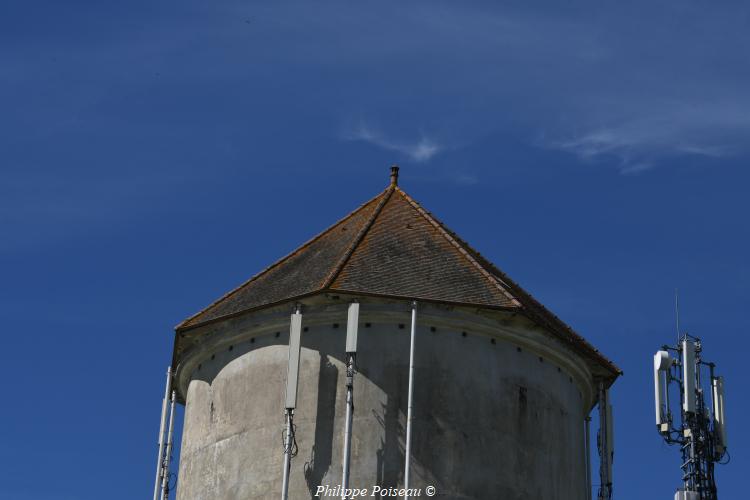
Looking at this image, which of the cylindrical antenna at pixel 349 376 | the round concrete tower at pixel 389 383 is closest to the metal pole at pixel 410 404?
the round concrete tower at pixel 389 383

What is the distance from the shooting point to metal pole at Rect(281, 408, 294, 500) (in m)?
30.5

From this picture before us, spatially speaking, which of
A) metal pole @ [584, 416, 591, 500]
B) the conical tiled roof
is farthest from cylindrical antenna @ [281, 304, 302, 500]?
metal pole @ [584, 416, 591, 500]

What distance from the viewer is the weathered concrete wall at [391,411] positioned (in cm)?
3109

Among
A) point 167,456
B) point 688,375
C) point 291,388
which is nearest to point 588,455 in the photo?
point 688,375

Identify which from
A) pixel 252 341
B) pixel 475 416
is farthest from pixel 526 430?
pixel 252 341

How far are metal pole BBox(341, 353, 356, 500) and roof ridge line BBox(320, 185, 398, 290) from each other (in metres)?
1.87

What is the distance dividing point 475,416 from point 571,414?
Result: 331 cm

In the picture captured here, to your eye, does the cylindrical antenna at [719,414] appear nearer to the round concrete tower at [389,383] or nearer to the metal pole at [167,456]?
the round concrete tower at [389,383]

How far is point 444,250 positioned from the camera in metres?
34.7

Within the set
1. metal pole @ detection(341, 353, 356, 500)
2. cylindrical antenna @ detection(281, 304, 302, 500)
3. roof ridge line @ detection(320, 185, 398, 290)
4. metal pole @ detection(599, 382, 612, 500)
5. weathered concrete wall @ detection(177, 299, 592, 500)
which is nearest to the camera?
metal pole @ detection(341, 353, 356, 500)

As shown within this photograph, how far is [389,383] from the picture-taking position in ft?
104

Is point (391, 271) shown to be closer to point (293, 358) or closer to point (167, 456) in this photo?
point (293, 358)

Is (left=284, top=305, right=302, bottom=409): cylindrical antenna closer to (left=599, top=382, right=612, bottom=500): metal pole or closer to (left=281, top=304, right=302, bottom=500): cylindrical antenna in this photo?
(left=281, top=304, right=302, bottom=500): cylindrical antenna

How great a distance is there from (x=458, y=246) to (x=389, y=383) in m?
4.67
